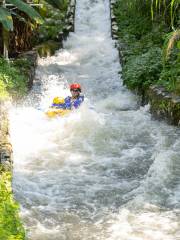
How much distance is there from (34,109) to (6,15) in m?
2.24

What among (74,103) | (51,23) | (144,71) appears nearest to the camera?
(74,103)

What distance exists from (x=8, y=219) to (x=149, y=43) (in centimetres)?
1023

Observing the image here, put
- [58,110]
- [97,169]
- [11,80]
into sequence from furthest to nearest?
1. [11,80]
2. [58,110]
3. [97,169]

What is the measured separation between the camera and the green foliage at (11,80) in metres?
11.4

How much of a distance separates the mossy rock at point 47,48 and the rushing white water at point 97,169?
8.57 feet

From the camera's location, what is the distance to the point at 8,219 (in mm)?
5215

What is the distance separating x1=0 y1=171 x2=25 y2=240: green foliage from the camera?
4840 mm

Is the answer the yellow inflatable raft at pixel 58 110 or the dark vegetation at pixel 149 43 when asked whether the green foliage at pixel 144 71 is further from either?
the yellow inflatable raft at pixel 58 110

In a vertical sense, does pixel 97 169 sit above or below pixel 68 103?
below

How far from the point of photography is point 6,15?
1024cm

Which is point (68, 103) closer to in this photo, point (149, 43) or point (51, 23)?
point (149, 43)

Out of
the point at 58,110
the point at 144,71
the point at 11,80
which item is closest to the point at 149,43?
the point at 144,71

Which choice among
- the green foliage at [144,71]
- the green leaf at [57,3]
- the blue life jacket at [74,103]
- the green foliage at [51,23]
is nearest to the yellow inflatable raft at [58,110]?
the blue life jacket at [74,103]

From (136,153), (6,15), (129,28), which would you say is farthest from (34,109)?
(129,28)
